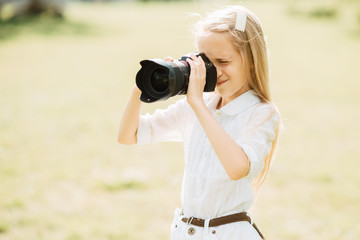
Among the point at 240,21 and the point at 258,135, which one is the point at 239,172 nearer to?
the point at 258,135

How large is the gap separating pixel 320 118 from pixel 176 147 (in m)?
2.46

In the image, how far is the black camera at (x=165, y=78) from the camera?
1542 mm

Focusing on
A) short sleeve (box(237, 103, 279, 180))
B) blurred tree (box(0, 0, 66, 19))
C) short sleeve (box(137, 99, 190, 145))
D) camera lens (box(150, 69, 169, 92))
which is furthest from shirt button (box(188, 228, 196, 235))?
blurred tree (box(0, 0, 66, 19))

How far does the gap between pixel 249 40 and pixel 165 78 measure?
1.20 ft

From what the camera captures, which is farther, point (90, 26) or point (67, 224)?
point (90, 26)

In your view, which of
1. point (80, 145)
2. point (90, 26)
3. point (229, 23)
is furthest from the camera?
point (90, 26)

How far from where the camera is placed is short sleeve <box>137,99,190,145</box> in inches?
75.2

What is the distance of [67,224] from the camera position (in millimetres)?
3297

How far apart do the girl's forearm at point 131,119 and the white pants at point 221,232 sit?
0.46 m

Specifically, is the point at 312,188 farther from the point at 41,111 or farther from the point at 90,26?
the point at 90,26

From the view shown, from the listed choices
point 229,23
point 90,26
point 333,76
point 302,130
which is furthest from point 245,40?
point 90,26

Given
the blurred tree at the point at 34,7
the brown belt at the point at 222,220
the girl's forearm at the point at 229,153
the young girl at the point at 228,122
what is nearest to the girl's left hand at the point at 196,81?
the young girl at the point at 228,122

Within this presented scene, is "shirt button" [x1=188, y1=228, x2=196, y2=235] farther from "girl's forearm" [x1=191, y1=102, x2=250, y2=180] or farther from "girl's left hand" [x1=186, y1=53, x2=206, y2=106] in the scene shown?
"girl's left hand" [x1=186, y1=53, x2=206, y2=106]

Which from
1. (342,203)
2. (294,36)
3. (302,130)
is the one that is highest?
(294,36)
